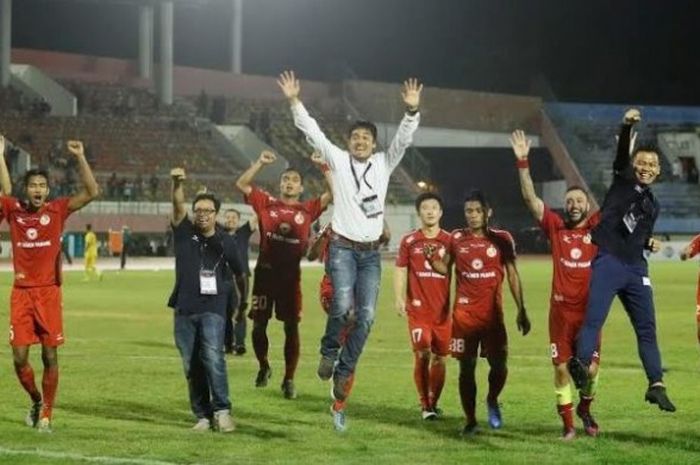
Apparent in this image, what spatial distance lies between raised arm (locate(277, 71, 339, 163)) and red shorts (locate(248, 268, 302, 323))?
3708 millimetres

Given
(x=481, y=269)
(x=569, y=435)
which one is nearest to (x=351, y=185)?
(x=481, y=269)

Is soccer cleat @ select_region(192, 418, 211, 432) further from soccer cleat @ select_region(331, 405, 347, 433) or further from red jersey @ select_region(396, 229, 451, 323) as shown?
red jersey @ select_region(396, 229, 451, 323)

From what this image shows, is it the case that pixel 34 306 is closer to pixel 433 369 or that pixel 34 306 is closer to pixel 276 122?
pixel 433 369

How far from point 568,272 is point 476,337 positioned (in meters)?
1.04

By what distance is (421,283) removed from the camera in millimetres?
13562

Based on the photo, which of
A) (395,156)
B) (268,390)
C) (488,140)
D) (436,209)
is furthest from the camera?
(488,140)

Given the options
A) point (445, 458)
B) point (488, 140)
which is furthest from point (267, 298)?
point (488, 140)

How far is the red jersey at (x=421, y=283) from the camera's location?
13508mm

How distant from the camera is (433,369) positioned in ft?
43.9

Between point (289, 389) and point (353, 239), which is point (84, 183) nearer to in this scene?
point (353, 239)

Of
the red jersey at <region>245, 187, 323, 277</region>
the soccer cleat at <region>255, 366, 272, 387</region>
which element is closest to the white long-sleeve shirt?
the red jersey at <region>245, 187, 323, 277</region>

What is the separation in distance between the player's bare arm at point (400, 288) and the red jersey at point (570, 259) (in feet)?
5.24

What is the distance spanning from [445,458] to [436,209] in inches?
125

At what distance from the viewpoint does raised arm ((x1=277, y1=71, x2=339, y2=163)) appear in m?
12.1
